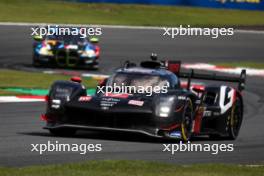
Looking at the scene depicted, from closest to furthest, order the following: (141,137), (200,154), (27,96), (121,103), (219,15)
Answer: (200,154) → (121,103) → (141,137) → (27,96) → (219,15)

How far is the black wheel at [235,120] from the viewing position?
16312mm

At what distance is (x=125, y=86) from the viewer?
51.1 feet

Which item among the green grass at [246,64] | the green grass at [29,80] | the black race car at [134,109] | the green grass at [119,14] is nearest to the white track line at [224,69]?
the green grass at [246,64]

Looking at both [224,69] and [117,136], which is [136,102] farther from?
[224,69]

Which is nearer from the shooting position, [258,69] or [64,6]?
[258,69]

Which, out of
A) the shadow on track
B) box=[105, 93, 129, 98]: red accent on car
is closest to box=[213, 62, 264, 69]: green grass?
the shadow on track

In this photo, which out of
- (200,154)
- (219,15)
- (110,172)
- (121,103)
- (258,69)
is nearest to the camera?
(110,172)

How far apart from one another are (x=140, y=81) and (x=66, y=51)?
48.2ft

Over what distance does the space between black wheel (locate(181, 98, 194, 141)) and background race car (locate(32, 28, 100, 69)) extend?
49.2ft

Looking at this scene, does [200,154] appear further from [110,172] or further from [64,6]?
[64,6]

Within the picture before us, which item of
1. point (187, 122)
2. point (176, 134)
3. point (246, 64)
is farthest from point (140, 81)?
→ point (246, 64)

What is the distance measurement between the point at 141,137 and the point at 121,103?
116 centimetres

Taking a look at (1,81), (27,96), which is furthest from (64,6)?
(27,96)

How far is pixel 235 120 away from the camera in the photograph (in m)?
16.6
